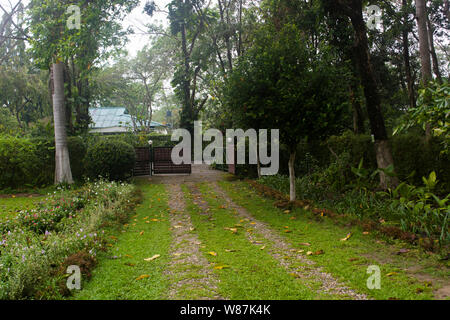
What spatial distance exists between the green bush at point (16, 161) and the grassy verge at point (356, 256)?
8.94 meters

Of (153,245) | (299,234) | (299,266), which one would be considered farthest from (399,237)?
(153,245)

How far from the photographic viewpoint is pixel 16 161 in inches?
451

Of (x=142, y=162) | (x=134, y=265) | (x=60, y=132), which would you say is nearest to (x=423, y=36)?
(x=134, y=265)

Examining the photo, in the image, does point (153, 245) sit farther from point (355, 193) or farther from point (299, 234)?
point (355, 193)

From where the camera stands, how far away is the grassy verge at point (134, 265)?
10.7ft

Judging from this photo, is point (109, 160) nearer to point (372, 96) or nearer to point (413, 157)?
point (372, 96)

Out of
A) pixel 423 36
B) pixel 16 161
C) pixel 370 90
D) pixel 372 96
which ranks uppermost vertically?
pixel 423 36

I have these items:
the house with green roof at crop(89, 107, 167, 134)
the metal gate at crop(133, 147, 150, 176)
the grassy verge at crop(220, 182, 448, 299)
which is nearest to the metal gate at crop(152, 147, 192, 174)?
the metal gate at crop(133, 147, 150, 176)

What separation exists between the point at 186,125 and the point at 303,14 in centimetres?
1097

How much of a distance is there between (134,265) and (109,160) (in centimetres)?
781

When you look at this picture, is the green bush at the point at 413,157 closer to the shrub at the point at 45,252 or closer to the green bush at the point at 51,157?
the shrub at the point at 45,252

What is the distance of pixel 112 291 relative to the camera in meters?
3.28

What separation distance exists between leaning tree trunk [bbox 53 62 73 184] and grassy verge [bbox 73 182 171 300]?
19.4ft

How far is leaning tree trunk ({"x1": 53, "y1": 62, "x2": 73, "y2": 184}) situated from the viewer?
1144 cm
